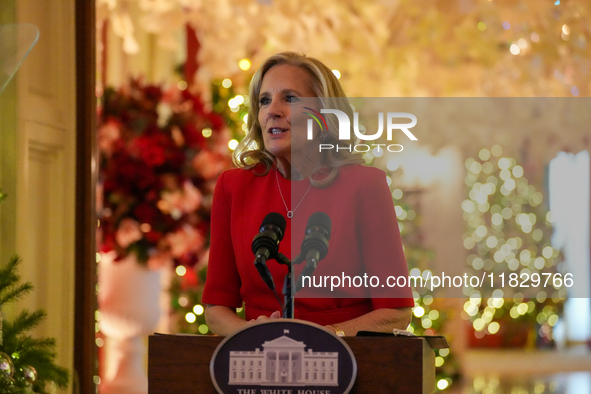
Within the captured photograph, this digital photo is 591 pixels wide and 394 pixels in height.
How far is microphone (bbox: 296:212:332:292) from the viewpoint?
113 cm

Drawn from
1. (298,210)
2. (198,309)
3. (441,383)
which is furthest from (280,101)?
(441,383)

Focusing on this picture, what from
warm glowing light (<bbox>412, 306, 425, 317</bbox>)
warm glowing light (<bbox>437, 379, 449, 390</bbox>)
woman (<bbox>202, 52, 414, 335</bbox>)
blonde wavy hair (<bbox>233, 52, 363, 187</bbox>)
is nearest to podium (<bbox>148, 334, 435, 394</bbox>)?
woman (<bbox>202, 52, 414, 335</bbox>)

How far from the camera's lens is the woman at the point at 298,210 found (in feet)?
4.79

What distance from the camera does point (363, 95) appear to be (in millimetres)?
3381

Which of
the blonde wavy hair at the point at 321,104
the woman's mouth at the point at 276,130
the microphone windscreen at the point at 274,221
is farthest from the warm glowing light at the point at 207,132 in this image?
the microphone windscreen at the point at 274,221

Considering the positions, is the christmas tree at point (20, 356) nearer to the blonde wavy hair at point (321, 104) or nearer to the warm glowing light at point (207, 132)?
the blonde wavy hair at point (321, 104)

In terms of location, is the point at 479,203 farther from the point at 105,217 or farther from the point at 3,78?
the point at 3,78

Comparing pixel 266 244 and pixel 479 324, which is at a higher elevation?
pixel 266 244

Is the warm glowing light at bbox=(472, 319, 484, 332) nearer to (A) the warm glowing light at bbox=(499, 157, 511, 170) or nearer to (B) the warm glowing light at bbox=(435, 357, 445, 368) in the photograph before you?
(A) the warm glowing light at bbox=(499, 157, 511, 170)

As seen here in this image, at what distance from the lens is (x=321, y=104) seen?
1581 mm

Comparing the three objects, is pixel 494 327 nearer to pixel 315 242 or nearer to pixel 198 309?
pixel 198 309

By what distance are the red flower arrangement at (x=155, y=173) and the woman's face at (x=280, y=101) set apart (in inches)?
56.4

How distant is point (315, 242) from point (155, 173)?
1964 millimetres

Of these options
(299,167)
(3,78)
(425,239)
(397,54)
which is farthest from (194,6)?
(425,239)
